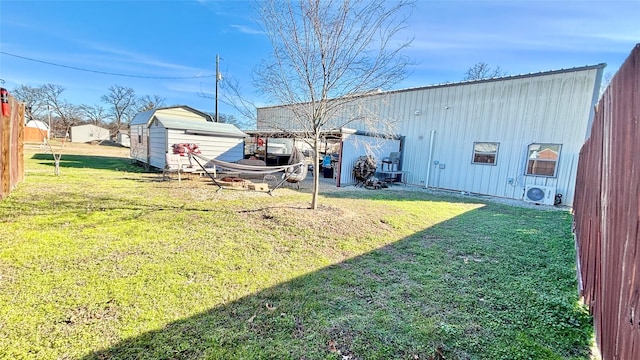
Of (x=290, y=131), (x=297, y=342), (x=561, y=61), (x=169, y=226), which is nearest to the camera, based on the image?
(x=297, y=342)

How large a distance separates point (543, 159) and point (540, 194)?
1.10 m

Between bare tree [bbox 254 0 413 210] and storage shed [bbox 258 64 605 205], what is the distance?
101 cm

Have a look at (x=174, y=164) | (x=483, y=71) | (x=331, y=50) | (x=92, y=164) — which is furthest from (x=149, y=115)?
(x=483, y=71)

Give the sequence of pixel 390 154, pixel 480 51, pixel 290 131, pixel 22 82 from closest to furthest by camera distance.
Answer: pixel 290 131 < pixel 480 51 < pixel 390 154 < pixel 22 82

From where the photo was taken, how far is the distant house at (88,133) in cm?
3641

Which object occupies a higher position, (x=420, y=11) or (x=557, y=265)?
(x=420, y=11)

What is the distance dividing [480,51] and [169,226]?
24.9 feet

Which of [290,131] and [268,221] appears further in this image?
[290,131]

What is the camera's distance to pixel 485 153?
9.42 metres

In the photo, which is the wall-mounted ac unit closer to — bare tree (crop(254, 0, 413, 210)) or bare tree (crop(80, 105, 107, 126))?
bare tree (crop(254, 0, 413, 210))

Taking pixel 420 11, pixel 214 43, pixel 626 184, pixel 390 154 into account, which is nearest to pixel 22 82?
pixel 214 43

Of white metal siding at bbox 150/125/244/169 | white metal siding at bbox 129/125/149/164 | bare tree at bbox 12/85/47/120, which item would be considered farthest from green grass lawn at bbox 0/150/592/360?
bare tree at bbox 12/85/47/120

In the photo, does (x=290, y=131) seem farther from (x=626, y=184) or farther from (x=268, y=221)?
(x=626, y=184)

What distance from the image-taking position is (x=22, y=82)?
107 ft
